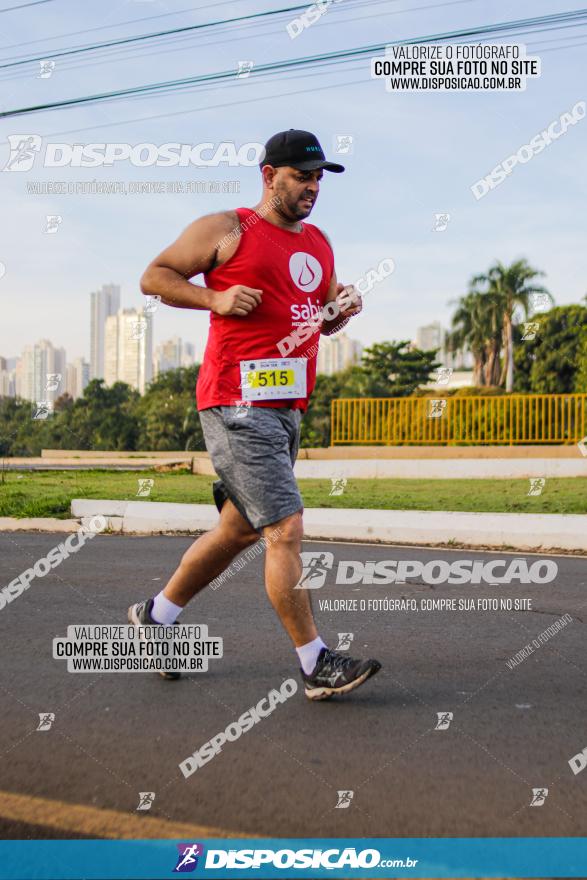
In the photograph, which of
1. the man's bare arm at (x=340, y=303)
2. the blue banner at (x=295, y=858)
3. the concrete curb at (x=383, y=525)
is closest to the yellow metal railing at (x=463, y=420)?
the concrete curb at (x=383, y=525)

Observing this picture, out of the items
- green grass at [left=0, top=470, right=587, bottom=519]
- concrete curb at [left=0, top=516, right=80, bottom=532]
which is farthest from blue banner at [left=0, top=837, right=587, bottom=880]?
green grass at [left=0, top=470, right=587, bottom=519]

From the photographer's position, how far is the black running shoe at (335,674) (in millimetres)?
3686

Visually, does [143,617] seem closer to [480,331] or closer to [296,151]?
[296,151]

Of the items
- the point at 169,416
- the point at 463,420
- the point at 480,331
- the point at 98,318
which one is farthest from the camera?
the point at 480,331

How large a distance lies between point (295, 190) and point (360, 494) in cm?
1021

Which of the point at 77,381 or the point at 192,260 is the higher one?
A: the point at 77,381

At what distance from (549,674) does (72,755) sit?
2.08 m

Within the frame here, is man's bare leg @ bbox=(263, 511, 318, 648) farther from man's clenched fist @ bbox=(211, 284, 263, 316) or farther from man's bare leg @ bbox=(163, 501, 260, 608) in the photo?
man's clenched fist @ bbox=(211, 284, 263, 316)

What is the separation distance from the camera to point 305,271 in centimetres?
395

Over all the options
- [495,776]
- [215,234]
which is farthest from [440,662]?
[215,234]

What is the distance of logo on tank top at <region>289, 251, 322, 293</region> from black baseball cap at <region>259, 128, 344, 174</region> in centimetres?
34

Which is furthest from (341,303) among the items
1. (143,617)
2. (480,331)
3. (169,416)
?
(480,331)

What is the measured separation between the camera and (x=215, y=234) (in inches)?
151

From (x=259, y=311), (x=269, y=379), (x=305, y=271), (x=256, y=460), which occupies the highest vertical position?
(x=305, y=271)
